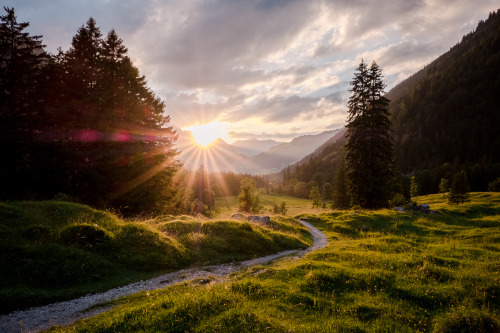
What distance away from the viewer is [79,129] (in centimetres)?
2827

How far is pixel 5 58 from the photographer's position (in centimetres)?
2572

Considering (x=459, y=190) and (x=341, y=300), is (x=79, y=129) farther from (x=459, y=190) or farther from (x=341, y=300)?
(x=459, y=190)

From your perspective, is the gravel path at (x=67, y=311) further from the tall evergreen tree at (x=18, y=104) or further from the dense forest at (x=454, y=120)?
the dense forest at (x=454, y=120)

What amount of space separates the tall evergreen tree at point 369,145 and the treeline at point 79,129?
1141 inches

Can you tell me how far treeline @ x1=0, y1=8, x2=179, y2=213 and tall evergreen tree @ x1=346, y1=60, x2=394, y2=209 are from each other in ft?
95.1

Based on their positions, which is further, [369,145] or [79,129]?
[369,145]

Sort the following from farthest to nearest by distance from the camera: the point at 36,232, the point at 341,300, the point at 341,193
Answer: the point at 341,193, the point at 36,232, the point at 341,300

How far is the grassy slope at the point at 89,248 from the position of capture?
11.1 m

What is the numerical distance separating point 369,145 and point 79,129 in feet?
133

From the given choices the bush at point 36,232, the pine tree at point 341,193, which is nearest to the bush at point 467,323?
the bush at point 36,232

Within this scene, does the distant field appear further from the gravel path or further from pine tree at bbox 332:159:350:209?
the gravel path

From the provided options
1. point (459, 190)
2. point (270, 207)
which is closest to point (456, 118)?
point (270, 207)

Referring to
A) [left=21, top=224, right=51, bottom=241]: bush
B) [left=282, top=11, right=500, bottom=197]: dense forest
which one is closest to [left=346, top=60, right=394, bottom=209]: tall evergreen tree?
[left=21, top=224, right=51, bottom=241]: bush

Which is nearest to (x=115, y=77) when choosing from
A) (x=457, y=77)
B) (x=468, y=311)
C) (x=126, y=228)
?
(x=126, y=228)
